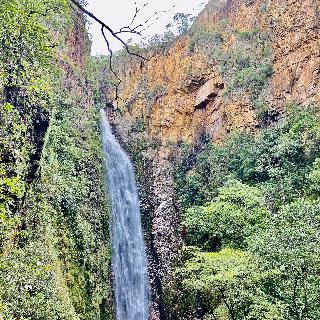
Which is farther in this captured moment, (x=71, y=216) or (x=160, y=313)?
(x=160, y=313)

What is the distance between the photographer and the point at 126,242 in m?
18.1

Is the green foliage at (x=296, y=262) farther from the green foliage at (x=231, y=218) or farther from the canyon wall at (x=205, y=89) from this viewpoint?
the canyon wall at (x=205, y=89)

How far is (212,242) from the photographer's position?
610 inches

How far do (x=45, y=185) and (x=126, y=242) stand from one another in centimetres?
732

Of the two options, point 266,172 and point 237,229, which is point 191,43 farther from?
point 237,229

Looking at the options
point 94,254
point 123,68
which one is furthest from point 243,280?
point 123,68

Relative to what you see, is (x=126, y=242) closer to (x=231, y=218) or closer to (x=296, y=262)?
(x=231, y=218)

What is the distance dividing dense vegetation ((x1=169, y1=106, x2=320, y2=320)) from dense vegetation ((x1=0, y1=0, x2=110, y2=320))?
11.8 feet

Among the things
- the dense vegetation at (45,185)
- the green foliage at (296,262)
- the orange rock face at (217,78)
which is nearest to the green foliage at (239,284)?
the green foliage at (296,262)

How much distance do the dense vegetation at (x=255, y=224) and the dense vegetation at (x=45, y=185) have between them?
3602 millimetres

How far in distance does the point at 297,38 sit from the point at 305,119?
16.0 ft

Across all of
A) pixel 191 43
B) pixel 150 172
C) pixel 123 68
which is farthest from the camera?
pixel 123 68

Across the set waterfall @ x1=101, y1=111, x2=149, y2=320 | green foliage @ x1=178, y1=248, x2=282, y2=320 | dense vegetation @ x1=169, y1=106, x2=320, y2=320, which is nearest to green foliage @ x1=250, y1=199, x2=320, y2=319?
dense vegetation @ x1=169, y1=106, x2=320, y2=320

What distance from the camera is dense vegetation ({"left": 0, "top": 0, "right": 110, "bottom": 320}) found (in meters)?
6.54
